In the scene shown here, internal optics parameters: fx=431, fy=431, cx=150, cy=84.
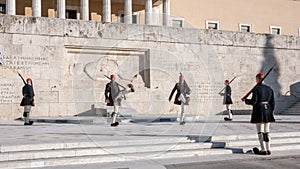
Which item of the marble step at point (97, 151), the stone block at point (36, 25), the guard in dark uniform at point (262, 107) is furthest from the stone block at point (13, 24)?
the guard in dark uniform at point (262, 107)

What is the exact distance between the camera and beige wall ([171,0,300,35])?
3747 centimetres

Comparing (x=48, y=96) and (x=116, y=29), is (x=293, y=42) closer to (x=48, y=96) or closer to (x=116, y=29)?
(x=116, y=29)

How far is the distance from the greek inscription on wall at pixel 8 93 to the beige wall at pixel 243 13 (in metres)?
20.5

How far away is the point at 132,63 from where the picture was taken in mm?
21406

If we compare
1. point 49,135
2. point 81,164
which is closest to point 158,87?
point 49,135

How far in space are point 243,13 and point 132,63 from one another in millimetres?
21714

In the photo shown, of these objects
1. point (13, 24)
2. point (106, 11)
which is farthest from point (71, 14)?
point (13, 24)

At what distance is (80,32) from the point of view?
1975 cm

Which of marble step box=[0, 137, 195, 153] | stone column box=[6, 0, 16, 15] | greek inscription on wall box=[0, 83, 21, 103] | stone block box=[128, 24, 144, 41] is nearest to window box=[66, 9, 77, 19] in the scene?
stone column box=[6, 0, 16, 15]

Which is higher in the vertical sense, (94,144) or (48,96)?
(48,96)

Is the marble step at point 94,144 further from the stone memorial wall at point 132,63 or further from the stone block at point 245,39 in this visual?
the stone block at point 245,39

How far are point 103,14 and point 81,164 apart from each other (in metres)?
26.1

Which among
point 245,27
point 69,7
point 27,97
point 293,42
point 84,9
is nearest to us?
point 27,97

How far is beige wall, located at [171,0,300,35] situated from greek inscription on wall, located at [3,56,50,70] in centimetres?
1905
